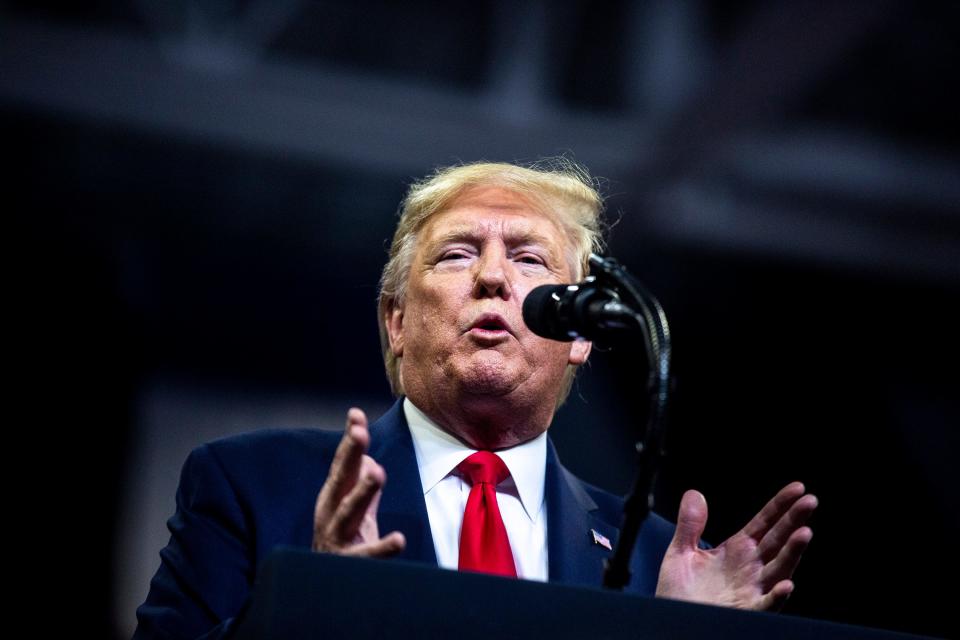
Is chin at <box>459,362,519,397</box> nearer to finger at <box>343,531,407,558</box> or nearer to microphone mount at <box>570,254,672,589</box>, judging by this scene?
microphone mount at <box>570,254,672,589</box>

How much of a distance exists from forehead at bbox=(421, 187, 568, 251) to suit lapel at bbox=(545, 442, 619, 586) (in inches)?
18.3

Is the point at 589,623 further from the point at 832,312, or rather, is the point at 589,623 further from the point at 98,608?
the point at 832,312

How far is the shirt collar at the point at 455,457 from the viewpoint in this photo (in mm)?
2066

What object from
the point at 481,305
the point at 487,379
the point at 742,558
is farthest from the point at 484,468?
the point at 742,558

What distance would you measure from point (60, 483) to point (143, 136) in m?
1.58

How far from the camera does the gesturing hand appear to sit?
1.77 meters

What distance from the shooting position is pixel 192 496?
1875 mm

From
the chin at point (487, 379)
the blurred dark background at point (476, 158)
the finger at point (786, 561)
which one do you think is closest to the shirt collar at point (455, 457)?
the chin at point (487, 379)

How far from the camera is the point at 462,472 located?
2.06 metres

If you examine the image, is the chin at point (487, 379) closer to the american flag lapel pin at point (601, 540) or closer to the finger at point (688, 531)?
the american flag lapel pin at point (601, 540)

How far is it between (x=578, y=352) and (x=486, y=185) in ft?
1.35

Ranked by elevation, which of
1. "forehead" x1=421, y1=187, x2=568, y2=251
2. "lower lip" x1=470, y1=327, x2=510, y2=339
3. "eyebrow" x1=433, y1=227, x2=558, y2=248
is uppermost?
"forehead" x1=421, y1=187, x2=568, y2=251

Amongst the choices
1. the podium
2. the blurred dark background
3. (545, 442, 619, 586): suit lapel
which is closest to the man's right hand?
the podium

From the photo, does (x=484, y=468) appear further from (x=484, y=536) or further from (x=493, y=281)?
(x=493, y=281)
